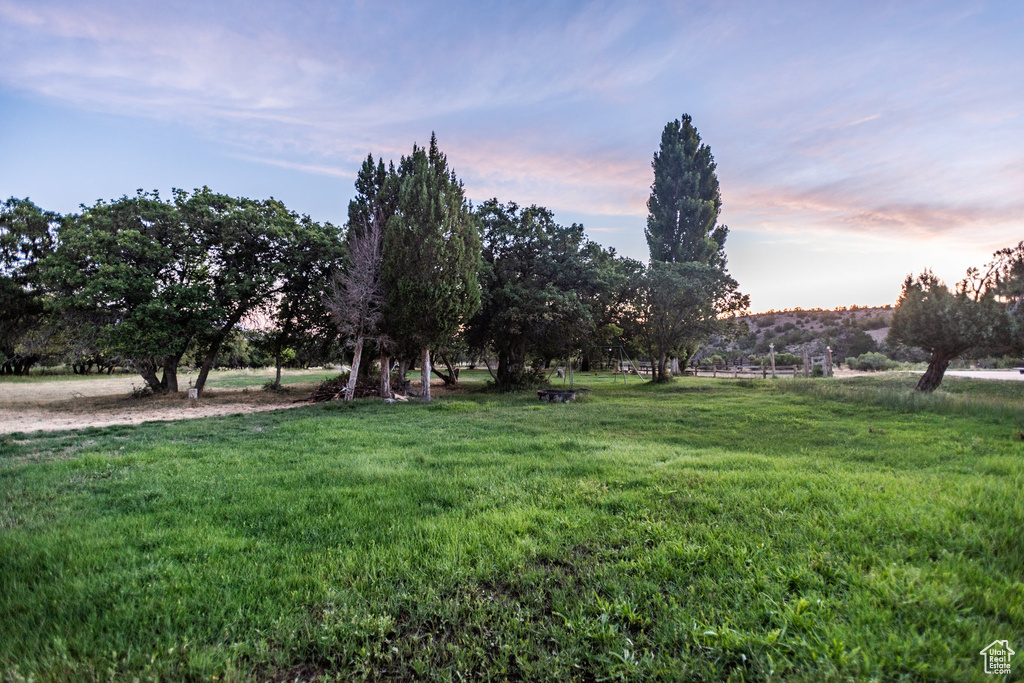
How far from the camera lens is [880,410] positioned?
11.5 meters

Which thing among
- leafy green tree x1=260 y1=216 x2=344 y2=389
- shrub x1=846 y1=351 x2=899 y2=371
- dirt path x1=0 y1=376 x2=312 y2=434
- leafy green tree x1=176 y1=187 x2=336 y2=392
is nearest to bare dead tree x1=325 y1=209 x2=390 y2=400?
leafy green tree x1=260 y1=216 x2=344 y2=389

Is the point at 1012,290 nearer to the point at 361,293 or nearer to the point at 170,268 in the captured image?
the point at 361,293

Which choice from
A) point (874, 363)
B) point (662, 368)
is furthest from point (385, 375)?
point (874, 363)

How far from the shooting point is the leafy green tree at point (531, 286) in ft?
62.4

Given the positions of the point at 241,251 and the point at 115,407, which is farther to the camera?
the point at 241,251

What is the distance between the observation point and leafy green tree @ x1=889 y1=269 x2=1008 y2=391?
13.7m

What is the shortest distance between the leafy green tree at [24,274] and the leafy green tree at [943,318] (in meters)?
32.0

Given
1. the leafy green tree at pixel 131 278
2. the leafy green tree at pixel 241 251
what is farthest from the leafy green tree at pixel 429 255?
the leafy green tree at pixel 131 278

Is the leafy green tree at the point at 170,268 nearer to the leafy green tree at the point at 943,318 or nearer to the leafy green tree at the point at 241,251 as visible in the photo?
the leafy green tree at the point at 241,251

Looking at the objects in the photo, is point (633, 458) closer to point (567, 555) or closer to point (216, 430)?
point (567, 555)

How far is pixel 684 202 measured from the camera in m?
29.5

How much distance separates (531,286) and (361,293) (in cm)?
747

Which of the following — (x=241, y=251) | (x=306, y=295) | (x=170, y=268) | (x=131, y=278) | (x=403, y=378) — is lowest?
(x=403, y=378)

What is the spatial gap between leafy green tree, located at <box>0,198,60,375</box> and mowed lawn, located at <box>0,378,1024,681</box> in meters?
16.4
